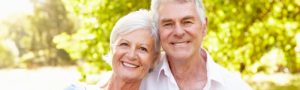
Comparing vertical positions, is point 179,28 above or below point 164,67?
above

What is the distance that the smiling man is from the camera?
3314 millimetres

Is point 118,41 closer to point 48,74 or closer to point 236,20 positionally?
point 236,20

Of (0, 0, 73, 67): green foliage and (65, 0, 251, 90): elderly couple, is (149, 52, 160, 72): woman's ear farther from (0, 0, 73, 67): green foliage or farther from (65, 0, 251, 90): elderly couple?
(0, 0, 73, 67): green foliage

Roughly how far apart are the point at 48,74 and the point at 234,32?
847 inches

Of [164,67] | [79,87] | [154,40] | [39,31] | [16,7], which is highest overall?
[16,7]

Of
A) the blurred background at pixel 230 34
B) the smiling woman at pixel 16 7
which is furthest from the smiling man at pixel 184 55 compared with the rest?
the smiling woman at pixel 16 7

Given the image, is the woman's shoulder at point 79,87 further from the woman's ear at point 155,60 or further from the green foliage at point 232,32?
the green foliage at point 232,32

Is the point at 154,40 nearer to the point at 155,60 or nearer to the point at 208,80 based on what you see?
the point at 155,60

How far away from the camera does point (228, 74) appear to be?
3.62 m

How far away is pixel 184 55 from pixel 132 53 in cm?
30

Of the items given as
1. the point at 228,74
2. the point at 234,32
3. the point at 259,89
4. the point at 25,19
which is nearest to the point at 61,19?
the point at 25,19

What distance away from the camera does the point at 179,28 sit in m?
3.29

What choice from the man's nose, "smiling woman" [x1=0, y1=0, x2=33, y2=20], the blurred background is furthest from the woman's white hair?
"smiling woman" [x1=0, y1=0, x2=33, y2=20]

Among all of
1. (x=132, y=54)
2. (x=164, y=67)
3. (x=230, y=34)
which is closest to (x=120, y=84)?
(x=132, y=54)
